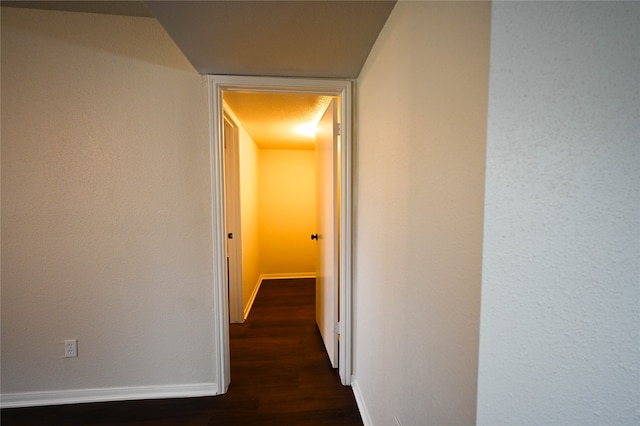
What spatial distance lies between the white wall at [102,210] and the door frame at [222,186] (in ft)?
0.20

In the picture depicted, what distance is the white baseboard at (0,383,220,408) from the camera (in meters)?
1.56

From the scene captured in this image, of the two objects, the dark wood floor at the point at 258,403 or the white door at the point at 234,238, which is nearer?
the dark wood floor at the point at 258,403

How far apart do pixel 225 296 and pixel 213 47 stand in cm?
142

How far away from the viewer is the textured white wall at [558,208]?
0.55m

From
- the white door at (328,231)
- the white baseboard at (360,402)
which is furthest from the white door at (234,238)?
the white baseboard at (360,402)

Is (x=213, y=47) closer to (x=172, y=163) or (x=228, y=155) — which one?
(x=172, y=163)

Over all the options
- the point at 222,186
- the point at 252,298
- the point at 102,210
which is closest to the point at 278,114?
the point at 222,186

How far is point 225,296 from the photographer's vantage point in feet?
5.48

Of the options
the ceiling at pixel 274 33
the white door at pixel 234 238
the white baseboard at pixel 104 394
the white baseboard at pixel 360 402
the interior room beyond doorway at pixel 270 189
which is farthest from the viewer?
the white door at pixel 234 238

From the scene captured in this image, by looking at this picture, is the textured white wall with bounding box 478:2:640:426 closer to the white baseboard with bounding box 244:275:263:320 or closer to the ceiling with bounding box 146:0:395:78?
the ceiling with bounding box 146:0:395:78

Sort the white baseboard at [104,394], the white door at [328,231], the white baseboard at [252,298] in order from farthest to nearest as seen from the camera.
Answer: the white baseboard at [252,298] < the white door at [328,231] < the white baseboard at [104,394]

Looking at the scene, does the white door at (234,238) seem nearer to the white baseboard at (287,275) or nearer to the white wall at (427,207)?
the white baseboard at (287,275)

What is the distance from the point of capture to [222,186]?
162cm

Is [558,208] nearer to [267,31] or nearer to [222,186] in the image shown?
[267,31]
